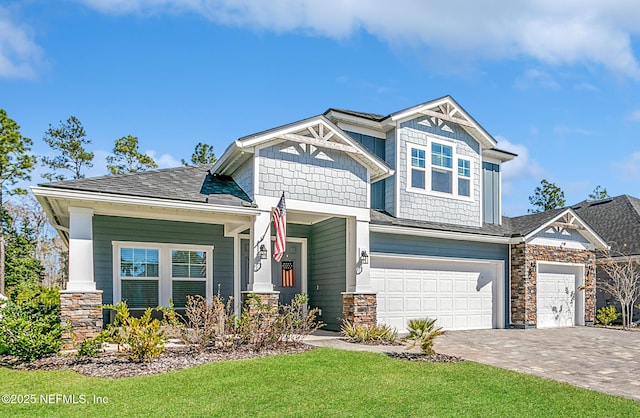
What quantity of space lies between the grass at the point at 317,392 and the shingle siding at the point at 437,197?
7261 millimetres

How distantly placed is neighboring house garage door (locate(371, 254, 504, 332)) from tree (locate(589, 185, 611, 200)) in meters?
26.8

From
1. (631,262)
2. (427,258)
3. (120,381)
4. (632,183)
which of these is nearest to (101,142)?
(427,258)

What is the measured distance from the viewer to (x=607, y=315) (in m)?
18.1

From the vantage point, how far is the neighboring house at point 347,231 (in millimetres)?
11234

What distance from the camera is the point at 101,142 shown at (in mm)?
30172

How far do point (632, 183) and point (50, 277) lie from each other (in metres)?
42.6

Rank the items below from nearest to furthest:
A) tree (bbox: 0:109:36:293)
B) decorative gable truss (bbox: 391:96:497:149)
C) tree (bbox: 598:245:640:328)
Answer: decorative gable truss (bbox: 391:96:497:149)
tree (bbox: 598:245:640:328)
tree (bbox: 0:109:36:293)

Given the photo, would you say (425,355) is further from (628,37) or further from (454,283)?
(628,37)

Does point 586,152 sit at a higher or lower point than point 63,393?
higher

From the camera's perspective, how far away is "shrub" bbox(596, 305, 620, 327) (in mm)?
17494

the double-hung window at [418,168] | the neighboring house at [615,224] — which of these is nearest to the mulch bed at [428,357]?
the double-hung window at [418,168]

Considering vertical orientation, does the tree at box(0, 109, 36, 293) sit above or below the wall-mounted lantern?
above

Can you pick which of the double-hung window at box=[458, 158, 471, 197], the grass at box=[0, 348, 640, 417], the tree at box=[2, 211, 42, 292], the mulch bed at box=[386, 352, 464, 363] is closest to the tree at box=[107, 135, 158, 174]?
the tree at box=[2, 211, 42, 292]

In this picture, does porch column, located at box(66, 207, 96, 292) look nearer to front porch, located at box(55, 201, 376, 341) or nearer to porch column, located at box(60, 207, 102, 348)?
porch column, located at box(60, 207, 102, 348)
